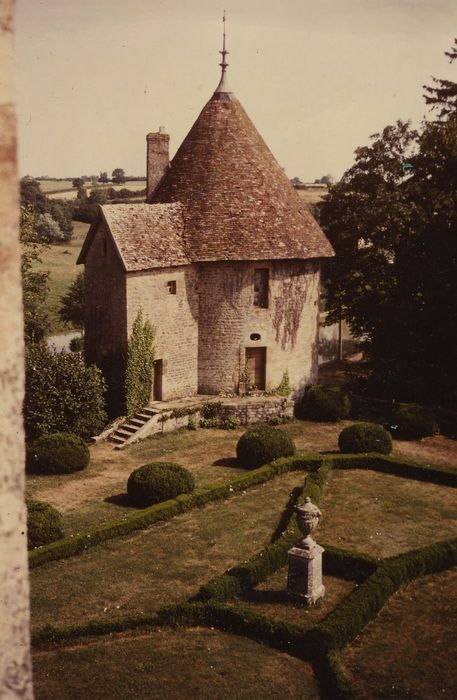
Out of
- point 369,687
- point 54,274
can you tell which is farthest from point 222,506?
point 54,274

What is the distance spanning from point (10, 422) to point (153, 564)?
55.5ft

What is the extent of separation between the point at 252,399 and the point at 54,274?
47.9 meters

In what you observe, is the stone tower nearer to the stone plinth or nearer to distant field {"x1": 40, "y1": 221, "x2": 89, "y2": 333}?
the stone plinth

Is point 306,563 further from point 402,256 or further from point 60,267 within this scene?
point 60,267

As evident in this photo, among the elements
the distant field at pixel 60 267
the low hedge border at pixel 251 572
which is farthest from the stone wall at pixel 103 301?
the distant field at pixel 60 267

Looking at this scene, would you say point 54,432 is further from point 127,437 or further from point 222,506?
point 222,506

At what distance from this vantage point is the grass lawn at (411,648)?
45.6ft

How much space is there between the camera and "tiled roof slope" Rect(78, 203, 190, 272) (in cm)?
2998

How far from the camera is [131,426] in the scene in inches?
1180

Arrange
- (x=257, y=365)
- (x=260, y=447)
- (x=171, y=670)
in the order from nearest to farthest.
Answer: (x=171, y=670), (x=260, y=447), (x=257, y=365)

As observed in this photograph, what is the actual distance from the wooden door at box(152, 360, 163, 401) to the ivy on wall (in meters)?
0.69

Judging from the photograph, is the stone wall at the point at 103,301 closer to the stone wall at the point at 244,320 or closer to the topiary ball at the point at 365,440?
the stone wall at the point at 244,320

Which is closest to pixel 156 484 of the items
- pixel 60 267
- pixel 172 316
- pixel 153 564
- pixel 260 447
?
pixel 153 564

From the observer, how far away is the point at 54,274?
2968 inches
